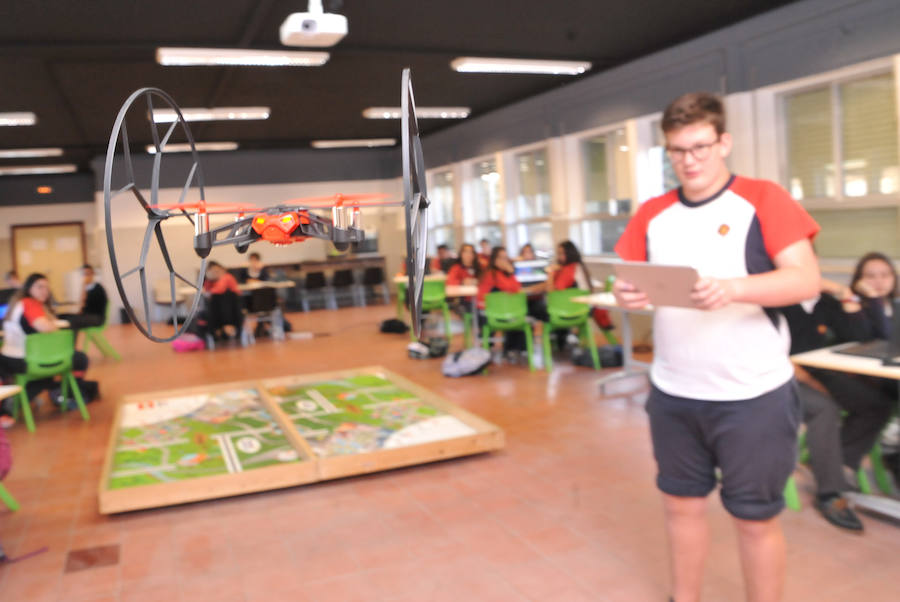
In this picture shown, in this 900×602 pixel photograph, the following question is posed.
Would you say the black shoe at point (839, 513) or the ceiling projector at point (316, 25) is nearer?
the black shoe at point (839, 513)

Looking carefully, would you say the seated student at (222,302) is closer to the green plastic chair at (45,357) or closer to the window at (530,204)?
the green plastic chair at (45,357)

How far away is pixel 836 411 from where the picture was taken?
383cm

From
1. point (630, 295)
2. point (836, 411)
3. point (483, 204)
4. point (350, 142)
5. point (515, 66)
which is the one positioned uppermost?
point (350, 142)

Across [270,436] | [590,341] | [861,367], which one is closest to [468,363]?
[590,341]

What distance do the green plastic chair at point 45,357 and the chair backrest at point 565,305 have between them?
15.4 ft

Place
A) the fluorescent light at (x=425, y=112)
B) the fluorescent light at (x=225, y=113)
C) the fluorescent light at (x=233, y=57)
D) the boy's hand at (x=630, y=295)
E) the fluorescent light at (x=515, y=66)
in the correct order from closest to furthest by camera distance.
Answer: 1. the boy's hand at (x=630, y=295)
2. the fluorescent light at (x=233, y=57)
3. the fluorescent light at (x=515, y=66)
4. the fluorescent light at (x=225, y=113)
5. the fluorescent light at (x=425, y=112)

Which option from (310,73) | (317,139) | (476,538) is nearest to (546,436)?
(476,538)

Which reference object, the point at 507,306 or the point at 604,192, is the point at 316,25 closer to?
the point at 507,306

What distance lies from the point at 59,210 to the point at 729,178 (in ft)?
61.3

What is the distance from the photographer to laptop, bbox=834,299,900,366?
3.46 m

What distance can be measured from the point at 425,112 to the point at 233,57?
5023 mm

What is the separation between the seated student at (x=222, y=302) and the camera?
11.3m

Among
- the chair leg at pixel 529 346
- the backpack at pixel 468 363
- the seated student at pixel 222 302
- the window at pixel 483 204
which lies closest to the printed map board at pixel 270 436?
the backpack at pixel 468 363

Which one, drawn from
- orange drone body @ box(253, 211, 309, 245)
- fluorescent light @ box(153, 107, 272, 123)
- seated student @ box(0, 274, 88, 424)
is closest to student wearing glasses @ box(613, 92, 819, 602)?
orange drone body @ box(253, 211, 309, 245)
